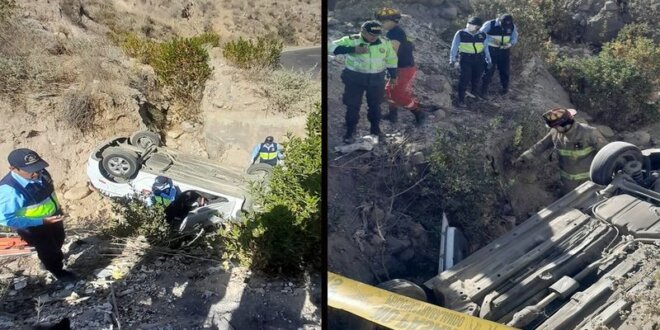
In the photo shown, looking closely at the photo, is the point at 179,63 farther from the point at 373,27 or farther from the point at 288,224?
the point at 373,27

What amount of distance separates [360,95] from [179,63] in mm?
3954

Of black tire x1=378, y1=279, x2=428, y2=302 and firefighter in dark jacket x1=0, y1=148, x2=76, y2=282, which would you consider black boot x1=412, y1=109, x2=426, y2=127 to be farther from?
firefighter in dark jacket x1=0, y1=148, x2=76, y2=282

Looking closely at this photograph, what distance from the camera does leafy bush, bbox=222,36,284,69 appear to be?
720 centimetres

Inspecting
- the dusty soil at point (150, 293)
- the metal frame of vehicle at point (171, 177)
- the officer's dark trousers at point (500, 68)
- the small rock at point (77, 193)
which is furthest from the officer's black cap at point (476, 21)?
the small rock at point (77, 193)

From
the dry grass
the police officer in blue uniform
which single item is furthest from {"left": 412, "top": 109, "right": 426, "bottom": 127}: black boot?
the dry grass

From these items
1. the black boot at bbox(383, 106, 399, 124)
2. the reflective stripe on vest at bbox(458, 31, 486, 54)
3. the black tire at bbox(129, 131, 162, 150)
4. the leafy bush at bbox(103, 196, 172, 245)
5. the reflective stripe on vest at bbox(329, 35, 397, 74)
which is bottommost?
the leafy bush at bbox(103, 196, 172, 245)

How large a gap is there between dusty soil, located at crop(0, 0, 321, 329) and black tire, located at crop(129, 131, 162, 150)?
0.75ft

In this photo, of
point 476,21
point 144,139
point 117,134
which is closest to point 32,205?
point 144,139

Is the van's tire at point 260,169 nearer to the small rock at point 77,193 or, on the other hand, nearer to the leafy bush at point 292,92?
the leafy bush at point 292,92

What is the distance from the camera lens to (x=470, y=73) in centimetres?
353

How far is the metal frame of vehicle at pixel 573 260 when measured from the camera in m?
3.31

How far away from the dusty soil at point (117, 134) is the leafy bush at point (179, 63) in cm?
14

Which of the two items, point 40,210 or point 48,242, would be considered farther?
point 48,242

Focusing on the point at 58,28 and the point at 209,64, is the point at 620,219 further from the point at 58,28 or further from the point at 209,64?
the point at 58,28
